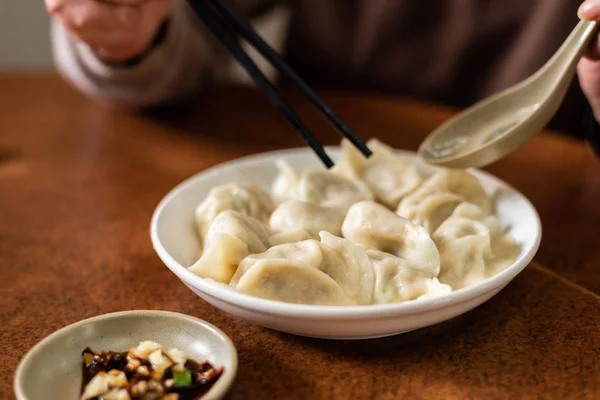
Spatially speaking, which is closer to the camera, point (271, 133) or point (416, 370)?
point (416, 370)

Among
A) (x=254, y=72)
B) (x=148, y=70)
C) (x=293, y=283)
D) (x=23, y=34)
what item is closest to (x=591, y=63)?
(x=254, y=72)

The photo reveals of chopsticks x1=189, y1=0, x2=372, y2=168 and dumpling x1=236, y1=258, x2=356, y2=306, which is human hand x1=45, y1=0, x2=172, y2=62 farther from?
dumpling x1=236, y1=258, x2=356, y2=306

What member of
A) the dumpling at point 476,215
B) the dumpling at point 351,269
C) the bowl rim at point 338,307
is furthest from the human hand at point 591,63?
the dumpling at point 351,269

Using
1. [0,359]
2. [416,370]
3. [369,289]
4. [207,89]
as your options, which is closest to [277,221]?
[369,289]

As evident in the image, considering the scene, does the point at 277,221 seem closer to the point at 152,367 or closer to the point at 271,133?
the point at 152,367

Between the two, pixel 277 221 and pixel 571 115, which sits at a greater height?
pixel 277 221

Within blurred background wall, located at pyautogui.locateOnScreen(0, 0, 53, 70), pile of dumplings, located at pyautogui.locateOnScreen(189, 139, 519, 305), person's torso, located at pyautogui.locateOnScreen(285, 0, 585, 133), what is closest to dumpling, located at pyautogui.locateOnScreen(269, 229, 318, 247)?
pile of dumplings, located at pyautogui.locateOnScreen(189, 139, 519, 305)
